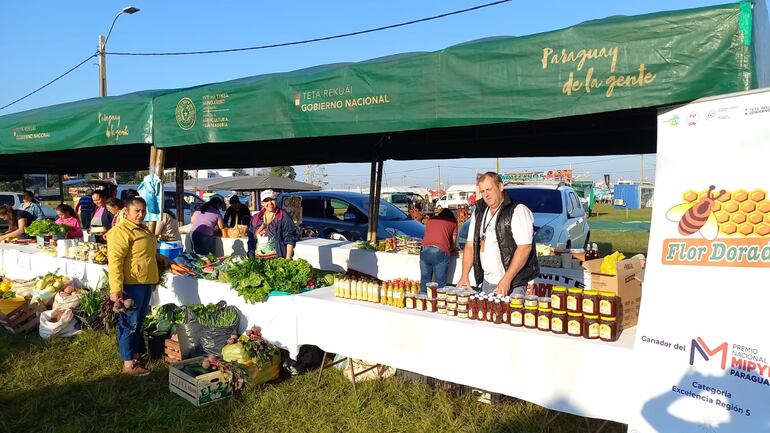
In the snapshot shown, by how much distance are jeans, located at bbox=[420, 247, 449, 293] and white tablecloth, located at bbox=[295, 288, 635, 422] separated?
6.58ft

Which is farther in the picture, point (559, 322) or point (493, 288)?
point (493, 288)

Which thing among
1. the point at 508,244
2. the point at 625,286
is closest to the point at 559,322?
the point at 625,286

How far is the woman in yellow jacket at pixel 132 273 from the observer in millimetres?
4352

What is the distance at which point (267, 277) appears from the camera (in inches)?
181

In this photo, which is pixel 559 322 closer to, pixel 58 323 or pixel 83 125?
pixel 58 323

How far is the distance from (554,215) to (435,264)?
3657 mm

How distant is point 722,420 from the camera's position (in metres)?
2.35

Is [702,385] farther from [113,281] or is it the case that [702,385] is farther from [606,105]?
[113,281]

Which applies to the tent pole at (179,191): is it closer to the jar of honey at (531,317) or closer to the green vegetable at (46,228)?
the green vegetable at (46,228)

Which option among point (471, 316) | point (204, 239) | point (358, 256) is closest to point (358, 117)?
point (471, 316)

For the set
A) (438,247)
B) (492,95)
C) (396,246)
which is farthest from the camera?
(396,246)

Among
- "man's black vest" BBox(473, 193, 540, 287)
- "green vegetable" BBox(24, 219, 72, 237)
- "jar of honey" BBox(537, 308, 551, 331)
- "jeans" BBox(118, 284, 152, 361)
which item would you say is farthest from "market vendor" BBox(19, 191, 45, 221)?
"jar of honey" BBox(537, 308, 551, 331)

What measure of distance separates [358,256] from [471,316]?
408 cm

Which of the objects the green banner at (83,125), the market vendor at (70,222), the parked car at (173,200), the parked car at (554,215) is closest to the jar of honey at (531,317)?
the green banner at (83,125)
